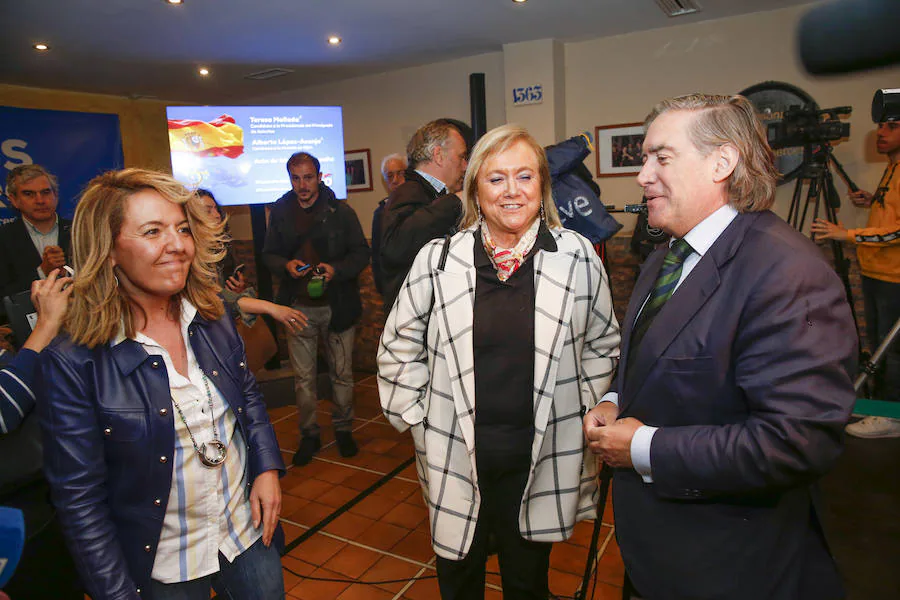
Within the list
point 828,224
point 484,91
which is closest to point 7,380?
point 828,224

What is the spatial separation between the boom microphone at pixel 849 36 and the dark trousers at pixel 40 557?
501cm

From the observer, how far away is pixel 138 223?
126 cm

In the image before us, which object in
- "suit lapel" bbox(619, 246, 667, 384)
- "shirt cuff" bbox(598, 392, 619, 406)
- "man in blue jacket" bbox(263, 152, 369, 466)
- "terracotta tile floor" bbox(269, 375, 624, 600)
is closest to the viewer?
"suit lapel" bbox(619, 246, 667, 384)

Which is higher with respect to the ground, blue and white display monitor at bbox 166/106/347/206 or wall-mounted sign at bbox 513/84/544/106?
wall-mounted sign at bbox 513/84/544/106

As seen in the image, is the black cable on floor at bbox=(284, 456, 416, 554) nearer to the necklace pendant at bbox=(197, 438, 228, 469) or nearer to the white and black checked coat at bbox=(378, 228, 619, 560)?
the white and black checked coat at bbox=(378, 228, 619, 560)

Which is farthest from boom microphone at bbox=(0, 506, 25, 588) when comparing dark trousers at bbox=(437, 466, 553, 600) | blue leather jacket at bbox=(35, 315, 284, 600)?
dark trousers at bbox=(437, 466, 553, 600)

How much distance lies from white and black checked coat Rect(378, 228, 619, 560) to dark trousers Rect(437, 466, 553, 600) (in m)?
0.05

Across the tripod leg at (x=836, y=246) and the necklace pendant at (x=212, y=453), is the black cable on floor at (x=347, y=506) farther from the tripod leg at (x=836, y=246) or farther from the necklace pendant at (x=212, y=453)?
the tripod leg at (x=836, y=246)

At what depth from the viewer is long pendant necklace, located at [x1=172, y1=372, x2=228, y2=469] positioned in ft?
4.22

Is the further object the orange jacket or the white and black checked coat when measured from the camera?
the orange jacket

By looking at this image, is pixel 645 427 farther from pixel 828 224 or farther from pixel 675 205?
pixel 828 224

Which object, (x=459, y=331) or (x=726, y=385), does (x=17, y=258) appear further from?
(x=726, y=385)

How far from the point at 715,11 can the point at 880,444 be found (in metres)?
A: 3.10

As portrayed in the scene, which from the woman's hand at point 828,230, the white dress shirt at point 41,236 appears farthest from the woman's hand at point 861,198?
the white dress shirt at point 41,236
